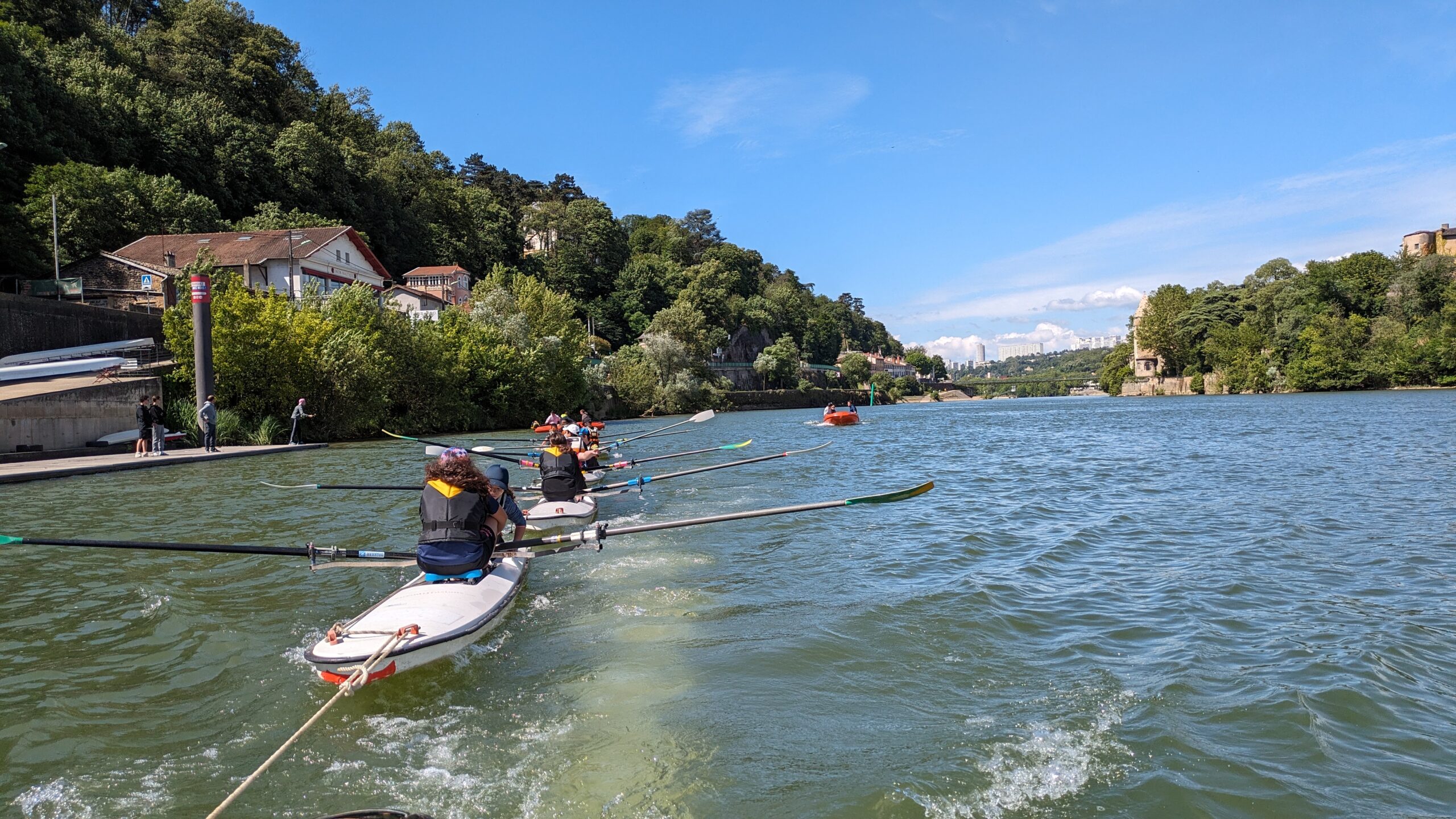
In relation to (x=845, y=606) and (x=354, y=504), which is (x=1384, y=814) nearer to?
(x=845, y=606)

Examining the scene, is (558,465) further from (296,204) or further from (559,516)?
(296,204)

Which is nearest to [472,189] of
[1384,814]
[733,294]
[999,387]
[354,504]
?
[733,294]

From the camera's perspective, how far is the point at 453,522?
7.47 m

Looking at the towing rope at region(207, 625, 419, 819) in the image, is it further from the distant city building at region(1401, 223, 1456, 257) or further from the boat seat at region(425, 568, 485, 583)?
the distant city building at region(1401, 223, 1456, 257)

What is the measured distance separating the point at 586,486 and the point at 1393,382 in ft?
285

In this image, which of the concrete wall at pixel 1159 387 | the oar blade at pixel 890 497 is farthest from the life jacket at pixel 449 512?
the concrete wall at pixel 1159 387

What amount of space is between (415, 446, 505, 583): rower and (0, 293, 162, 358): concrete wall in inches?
1029

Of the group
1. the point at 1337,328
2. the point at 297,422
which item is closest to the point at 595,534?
the point at 297,422

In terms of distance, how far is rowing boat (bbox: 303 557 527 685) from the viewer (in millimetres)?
5945

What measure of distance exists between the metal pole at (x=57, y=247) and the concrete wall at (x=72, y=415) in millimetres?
14419

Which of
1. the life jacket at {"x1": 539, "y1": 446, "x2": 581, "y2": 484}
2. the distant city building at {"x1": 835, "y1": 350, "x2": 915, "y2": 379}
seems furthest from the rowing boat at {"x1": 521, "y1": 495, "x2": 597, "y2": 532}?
the distant city building at {"x1": 835, "y1": 350, "x2": 915, "y2": 379}

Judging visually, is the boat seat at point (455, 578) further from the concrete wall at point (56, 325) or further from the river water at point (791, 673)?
the concrete wall at point (56, 325)

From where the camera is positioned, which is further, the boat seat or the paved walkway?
the paved walkway

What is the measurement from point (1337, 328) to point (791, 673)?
90.3m
